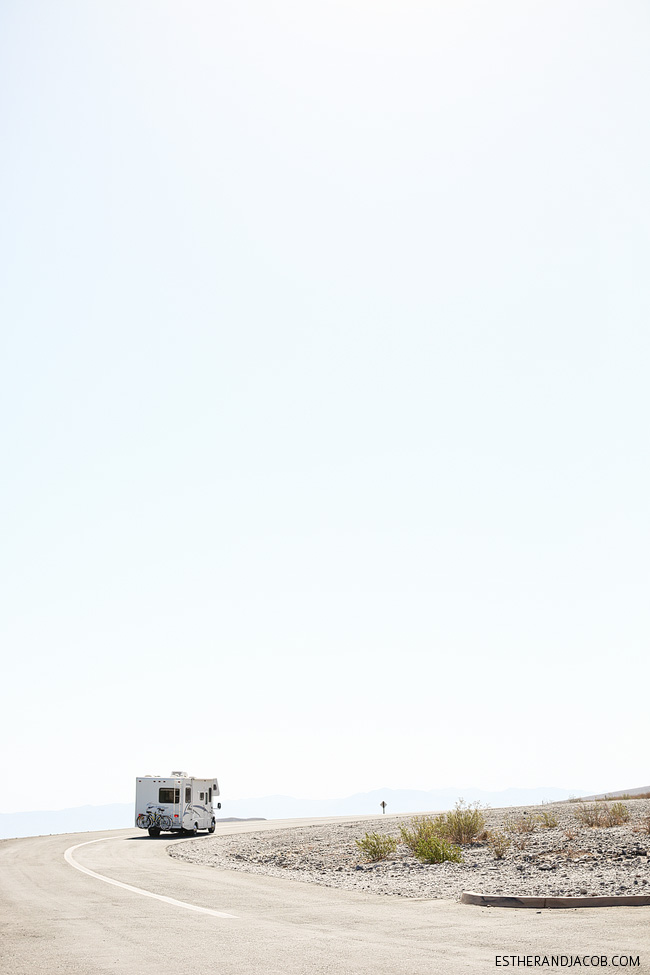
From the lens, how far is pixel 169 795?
122ft

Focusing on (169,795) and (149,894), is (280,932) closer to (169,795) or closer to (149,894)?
(149,894)

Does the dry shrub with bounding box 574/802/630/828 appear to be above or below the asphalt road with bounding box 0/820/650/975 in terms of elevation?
below

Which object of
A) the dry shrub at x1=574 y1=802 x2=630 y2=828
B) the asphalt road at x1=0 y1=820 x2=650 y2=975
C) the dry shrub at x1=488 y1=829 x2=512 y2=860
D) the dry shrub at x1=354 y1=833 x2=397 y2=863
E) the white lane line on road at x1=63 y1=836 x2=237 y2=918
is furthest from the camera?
the dry shrub at x1=574 y1=802 x2=630 y2=828

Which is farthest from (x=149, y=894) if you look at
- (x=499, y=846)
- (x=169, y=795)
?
(x=169, y=795)

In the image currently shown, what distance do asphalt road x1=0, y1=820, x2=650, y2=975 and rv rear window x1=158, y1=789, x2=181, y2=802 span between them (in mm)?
21470

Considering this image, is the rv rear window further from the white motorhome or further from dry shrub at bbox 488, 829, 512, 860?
dry shrub at bbox 488, 829, 512, 860

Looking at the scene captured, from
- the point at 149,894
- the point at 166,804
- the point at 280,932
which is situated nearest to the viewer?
the point at 280,932

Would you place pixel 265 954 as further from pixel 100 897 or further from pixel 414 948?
pixel 100 897

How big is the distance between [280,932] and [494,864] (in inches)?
361

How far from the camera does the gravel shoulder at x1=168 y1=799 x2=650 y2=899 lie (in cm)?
1399

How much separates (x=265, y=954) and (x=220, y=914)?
152 inches

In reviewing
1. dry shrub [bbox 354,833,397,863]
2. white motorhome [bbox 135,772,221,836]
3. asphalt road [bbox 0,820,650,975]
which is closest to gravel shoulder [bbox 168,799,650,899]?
dry shrub [bbox 354,833,397,863]

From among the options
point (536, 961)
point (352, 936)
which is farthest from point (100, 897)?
point (536, 961)

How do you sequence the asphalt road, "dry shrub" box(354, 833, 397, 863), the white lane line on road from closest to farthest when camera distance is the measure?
1. the asphalt road
2. the white lane line on road
3. "dry shrub" box(354, 833, 397, 863)
